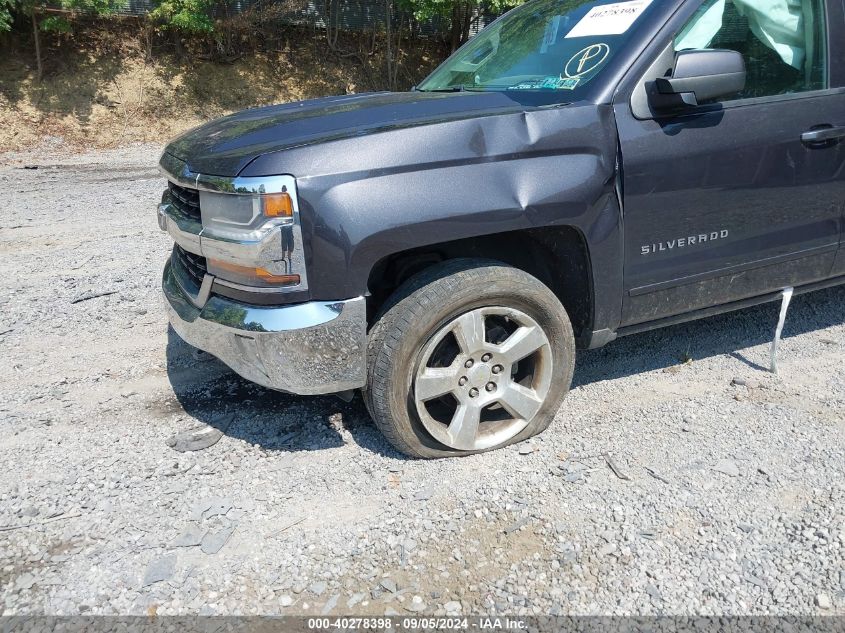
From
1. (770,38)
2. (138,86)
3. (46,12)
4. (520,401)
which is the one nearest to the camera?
(520,401)

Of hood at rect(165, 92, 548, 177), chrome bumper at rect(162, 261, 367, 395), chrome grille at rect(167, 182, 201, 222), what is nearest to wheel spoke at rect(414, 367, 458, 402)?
chrome bumper at rect(162, 261, 367, 395)

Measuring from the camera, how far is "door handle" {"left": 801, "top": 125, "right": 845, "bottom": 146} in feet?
11.0

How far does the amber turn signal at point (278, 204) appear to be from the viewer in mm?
2510

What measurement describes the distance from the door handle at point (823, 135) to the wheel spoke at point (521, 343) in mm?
1632

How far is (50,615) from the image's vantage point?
7.39 ft

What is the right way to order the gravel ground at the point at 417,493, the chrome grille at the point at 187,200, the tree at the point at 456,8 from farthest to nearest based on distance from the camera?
the tree at the point at 456,8 < the chrome grille at the point at 187,200 < the gravel ground at the point at 417,493

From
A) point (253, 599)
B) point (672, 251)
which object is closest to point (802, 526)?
point (672, 251)

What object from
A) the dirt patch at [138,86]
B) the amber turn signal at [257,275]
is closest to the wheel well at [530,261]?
the amber turn signal at [257,275]

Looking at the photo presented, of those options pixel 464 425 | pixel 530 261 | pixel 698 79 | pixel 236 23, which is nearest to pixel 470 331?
pixel 464 425

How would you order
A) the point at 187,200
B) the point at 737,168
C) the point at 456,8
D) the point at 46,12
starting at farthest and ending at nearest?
the point at 456,8, the point at 46,12, the point at 737,168, the point at 187,200

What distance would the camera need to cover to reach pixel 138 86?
16.6 meters

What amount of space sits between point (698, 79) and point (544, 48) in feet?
2.90

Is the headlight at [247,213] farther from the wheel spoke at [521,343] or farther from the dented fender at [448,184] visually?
the wheel spoke at [521,343]

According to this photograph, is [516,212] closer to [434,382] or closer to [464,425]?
[434,382]
